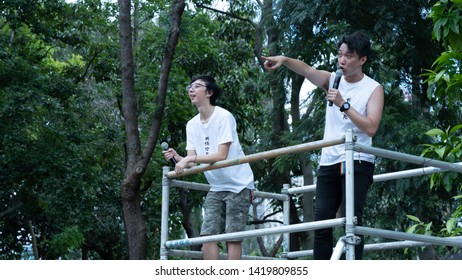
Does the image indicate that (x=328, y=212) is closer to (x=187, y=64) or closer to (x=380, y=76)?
(x=380, y=76)

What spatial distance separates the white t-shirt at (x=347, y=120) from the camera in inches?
182

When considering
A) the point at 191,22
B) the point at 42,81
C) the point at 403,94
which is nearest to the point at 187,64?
the point at 191,22

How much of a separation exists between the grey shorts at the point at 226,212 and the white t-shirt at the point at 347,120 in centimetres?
83

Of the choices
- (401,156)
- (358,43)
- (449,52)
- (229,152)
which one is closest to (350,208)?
(401,156)

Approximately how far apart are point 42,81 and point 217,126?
39.8 feet

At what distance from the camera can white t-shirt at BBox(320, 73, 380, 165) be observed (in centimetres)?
463

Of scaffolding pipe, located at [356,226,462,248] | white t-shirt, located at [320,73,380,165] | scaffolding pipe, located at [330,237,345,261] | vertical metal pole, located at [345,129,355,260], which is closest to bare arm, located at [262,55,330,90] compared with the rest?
white t-shirt, located at [320,73,380,165]

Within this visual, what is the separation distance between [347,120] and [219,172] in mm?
1047

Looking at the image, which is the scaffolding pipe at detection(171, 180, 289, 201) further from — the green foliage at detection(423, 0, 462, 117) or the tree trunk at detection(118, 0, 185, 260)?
the tree trunk at detection(118, 0, 185, 260)

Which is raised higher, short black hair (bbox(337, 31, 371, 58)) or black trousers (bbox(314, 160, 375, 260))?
short black hair (bbox(337, 31, 371, 58))

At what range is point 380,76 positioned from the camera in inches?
531

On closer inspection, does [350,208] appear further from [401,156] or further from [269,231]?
[269,231]

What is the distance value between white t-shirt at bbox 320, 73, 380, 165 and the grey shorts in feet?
2.71

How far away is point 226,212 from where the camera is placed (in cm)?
540
